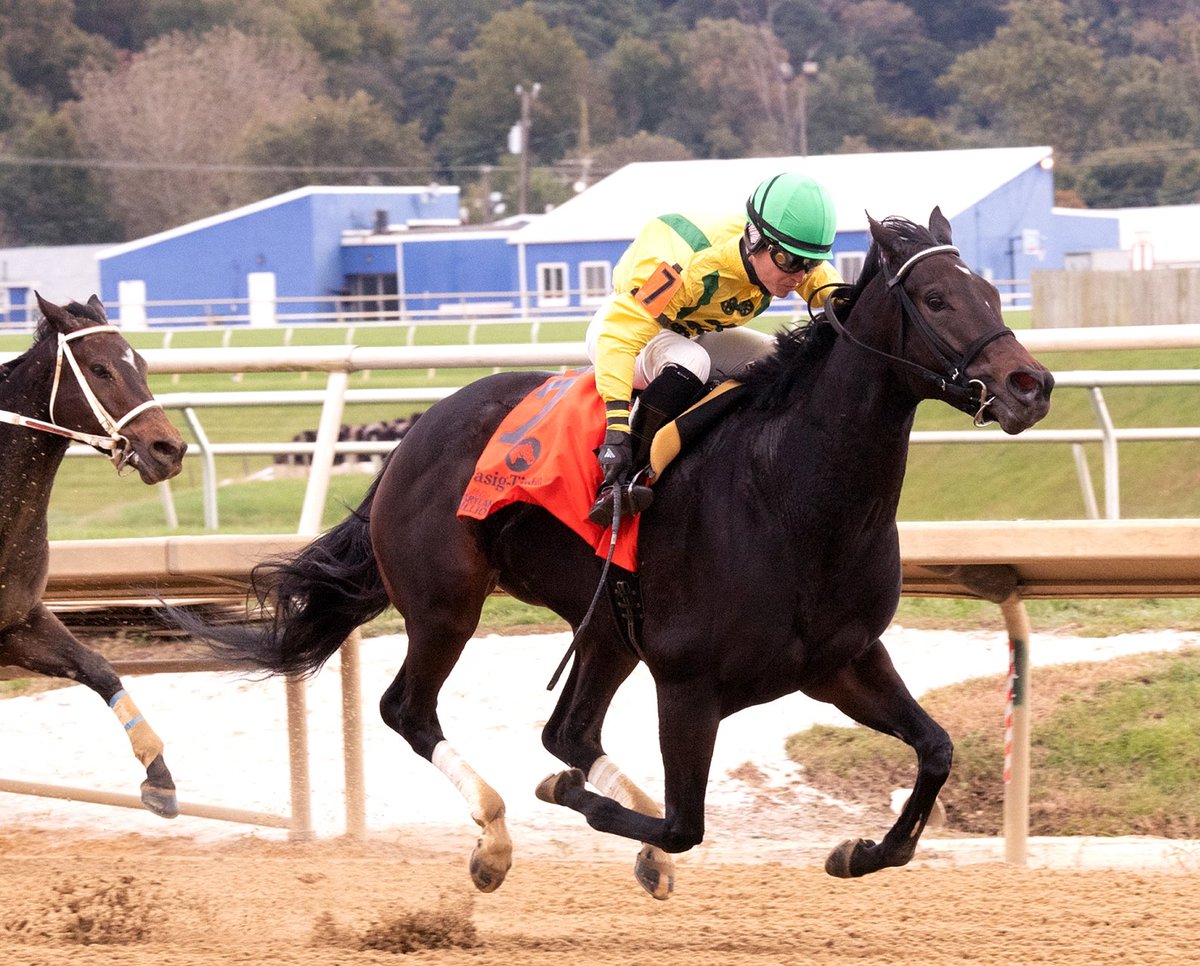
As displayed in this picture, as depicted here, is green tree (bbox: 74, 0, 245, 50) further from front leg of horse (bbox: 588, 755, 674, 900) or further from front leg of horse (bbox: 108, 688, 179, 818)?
front leg of horse (bbox: 588, 755, 674, 900)

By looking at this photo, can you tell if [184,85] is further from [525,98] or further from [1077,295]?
[1077,295]

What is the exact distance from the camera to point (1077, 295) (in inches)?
796

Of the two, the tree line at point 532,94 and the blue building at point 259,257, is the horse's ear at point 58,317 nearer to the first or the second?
the blue building at point 259,257

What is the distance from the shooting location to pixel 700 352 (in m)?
4.19

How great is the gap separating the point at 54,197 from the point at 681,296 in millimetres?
58948

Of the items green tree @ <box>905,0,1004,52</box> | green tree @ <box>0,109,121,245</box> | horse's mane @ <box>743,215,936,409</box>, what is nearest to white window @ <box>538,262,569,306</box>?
green tree @ <box>0,109,121,245</box>

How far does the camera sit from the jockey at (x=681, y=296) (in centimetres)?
392

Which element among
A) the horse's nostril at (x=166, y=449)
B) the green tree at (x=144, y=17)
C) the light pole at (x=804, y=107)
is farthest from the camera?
the green tree at (x=144, y=17)

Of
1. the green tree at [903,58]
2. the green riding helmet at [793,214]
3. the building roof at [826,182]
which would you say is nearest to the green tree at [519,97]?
the green tree at [903,58]

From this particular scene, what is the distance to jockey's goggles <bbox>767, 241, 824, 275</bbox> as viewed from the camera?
12.8ft

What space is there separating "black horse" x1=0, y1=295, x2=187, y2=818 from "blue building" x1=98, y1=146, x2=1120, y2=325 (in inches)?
1008

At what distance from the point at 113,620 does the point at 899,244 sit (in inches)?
142

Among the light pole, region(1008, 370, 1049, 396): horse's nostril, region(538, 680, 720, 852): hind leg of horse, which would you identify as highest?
the light pole

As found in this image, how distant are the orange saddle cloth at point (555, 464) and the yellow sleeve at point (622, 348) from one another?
158 mm
